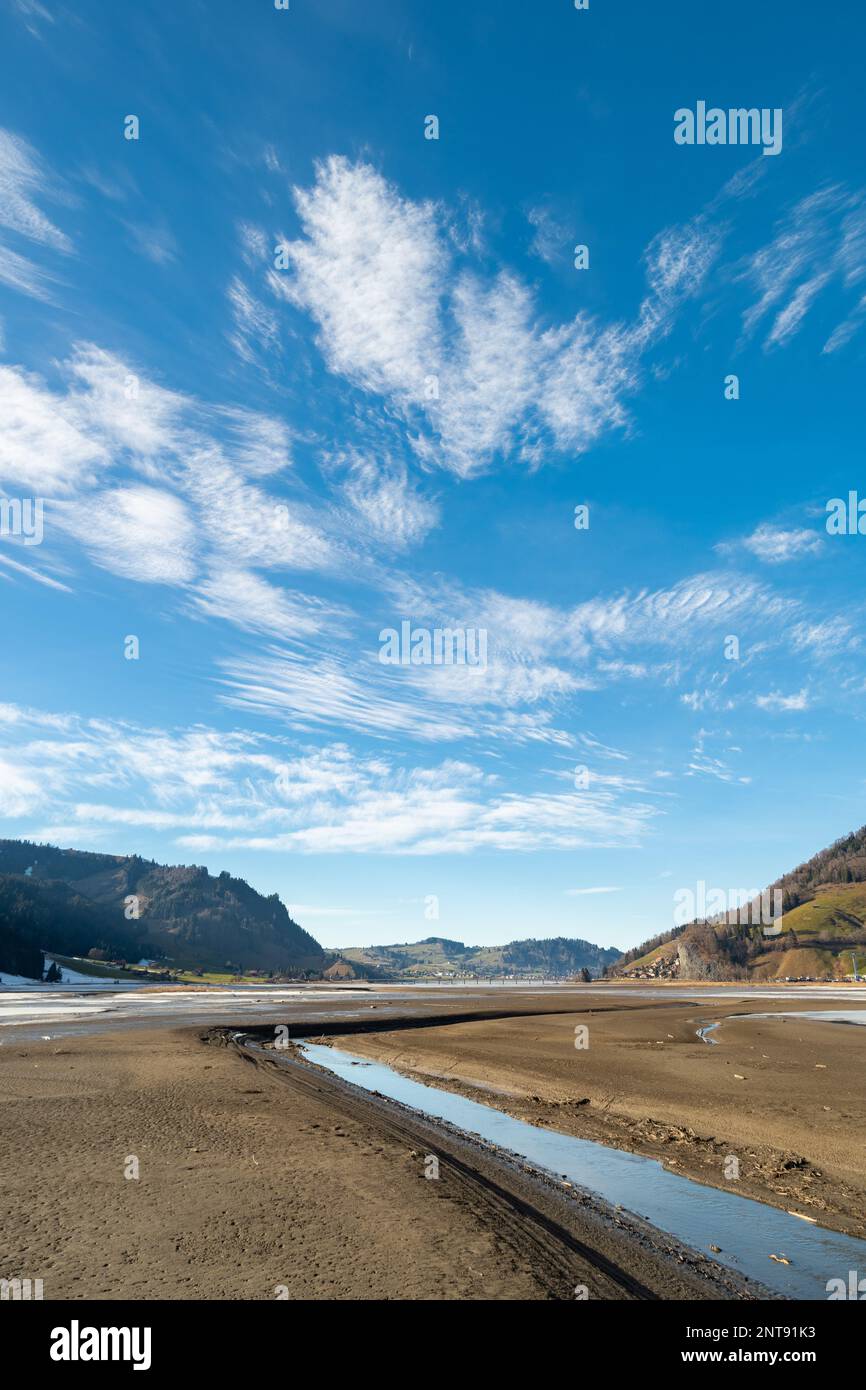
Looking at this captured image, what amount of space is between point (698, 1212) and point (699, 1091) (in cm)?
1522

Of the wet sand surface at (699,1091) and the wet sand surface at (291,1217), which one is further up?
the wet sand surface at (291,1217)

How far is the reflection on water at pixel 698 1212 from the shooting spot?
1162 cm

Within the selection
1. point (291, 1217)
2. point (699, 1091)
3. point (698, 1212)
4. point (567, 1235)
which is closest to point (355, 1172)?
point (291, 1217)

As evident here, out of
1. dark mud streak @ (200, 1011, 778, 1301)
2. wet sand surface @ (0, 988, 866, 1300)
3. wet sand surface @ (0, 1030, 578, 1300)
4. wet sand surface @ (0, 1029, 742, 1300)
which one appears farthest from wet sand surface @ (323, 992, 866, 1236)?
wet sand surface @ (0, 1030, 578, 1300)

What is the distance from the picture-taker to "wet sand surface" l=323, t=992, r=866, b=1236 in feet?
56.7

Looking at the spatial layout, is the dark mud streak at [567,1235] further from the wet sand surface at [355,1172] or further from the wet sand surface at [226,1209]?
the wet sand surface at [226,1209]

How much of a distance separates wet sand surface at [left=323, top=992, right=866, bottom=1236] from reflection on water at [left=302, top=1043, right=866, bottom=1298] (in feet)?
2.27

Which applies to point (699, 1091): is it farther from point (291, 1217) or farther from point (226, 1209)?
point (226, 1209)

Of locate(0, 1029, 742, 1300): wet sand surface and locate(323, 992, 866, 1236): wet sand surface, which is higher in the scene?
locate(0, 1029, 742, 1300): wet sand surface

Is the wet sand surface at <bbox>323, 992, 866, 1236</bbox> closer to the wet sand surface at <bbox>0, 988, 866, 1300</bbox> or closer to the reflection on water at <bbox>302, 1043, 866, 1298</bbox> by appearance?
the wet sand surface at <bbox>0, 988, 866, 1300</bbox>

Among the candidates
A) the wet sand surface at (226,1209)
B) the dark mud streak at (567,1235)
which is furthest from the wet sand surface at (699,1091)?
the wet sand surface at (226,1209)

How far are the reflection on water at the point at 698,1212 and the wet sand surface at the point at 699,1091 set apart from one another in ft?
2.27

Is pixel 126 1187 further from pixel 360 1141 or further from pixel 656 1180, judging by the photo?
pixel 656 1180
